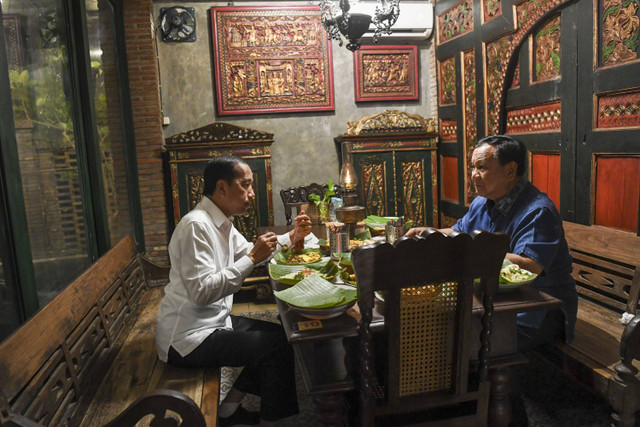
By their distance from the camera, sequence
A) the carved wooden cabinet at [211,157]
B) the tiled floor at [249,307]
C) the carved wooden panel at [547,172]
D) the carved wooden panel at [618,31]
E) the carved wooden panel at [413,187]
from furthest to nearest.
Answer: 1. the carved wooden panel at [413,187]
2. the carved wooden cabinet at [211,157]
3. the tiled floor at [249,307]
4. the carved wooden panel at [547,172]
5. the carved wooden panel at [618,31]

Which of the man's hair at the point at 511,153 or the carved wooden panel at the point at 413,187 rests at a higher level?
the man's hair at the point at 511,153

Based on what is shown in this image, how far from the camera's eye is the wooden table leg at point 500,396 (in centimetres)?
187

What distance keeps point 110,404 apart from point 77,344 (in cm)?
28

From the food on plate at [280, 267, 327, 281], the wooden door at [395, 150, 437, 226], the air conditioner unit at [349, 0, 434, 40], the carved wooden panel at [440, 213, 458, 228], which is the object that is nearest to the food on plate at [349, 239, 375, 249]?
the food on plate at [280, 267, 327, 281]

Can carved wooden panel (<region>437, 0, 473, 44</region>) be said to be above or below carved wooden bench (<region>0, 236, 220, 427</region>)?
above

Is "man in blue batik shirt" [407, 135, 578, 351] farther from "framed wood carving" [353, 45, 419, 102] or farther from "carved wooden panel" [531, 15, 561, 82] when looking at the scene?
"framed wood carving" [353, 45, 419, 102]

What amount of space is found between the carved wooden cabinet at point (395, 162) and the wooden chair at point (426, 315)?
4.02 meters

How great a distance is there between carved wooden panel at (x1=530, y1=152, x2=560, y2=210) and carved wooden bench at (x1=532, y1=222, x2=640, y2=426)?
578 millimetres

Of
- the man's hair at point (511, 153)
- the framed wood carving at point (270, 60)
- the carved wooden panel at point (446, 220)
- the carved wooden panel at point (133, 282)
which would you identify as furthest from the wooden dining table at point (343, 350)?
the framed wood carving at point (270, 60)

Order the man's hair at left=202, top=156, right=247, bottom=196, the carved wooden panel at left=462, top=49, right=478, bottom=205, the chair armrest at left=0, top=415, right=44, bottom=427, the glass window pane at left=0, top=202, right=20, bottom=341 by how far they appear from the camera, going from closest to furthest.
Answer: the chair armrest at left=0, top=415, right=44, bottom=427, the glass window pane at left=0, top=202, right=20, bottom=341, the man's hair at left=202, top=156, right=247, bottom=196, the carved wooden panel at left=462, top=49, right=478, bottom=205

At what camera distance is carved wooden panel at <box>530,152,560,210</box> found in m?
3.77

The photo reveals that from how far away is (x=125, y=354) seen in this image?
2.39 metres

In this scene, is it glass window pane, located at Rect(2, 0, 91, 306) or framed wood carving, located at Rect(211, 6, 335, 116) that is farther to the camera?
framed wood carving, located at Rect(211, 6, 335, 116)

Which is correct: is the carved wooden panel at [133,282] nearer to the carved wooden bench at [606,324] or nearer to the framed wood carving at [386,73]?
the carved wooden bench at [606,324]
